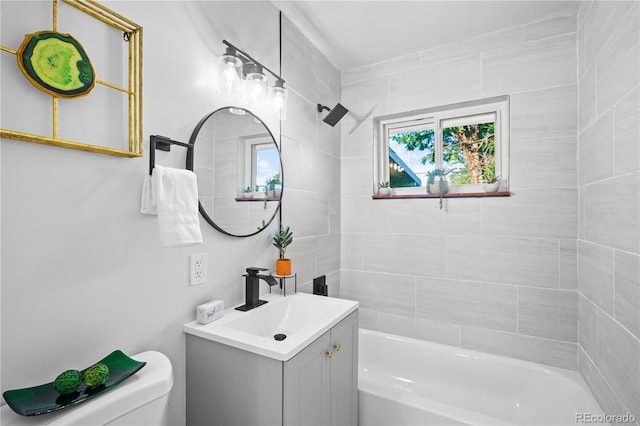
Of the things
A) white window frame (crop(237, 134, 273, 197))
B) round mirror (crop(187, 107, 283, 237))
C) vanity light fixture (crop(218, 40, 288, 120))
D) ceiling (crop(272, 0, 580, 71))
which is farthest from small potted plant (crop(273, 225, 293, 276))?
ceiling (crop(272, 0, 580, 71))

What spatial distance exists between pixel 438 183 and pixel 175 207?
1827 mm

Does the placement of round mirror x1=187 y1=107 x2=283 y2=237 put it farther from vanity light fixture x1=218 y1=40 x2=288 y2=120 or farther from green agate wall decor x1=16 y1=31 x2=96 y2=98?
green agate wall decor x1=16 y1=31 x2=96 y2=98

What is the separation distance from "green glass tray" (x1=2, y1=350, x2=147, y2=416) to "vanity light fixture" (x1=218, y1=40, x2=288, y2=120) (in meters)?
1.18

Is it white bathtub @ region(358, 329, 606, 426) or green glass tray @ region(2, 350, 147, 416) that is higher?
green glass tray @ region(2, 350, 147, 416)

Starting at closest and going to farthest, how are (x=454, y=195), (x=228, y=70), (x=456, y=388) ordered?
(x=228, y=70) < (x=456, y=388) < (x=454, y=195)

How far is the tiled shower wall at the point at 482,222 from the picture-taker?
1952mm

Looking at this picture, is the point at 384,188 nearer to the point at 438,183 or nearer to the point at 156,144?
the point at 438,183

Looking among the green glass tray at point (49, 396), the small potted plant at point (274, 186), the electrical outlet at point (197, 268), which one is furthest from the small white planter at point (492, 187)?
the green glass tray at point (49, 396)

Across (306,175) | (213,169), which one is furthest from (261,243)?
(306,175)

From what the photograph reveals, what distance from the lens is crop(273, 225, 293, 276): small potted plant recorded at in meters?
1.73

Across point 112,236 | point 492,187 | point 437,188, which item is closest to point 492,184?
point 492,187

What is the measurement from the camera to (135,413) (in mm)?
849

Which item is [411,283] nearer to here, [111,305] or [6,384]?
[111,305]

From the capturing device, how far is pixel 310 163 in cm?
222
